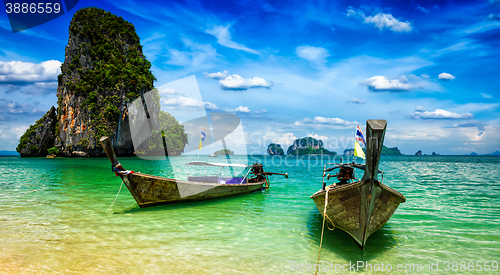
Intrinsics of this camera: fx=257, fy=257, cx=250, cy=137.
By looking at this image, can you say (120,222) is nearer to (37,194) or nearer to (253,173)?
(37,194)

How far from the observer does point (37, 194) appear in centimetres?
1227

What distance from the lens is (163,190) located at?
9867 millimetres

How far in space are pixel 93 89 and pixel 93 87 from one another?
433mm

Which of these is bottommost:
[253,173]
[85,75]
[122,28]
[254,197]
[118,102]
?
[254,197]

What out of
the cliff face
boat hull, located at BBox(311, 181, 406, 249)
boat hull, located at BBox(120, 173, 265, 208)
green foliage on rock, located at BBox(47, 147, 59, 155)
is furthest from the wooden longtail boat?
green foliage on rock, located at BBox(47, 147, 59, 155)

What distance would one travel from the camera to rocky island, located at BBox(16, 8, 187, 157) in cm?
5525

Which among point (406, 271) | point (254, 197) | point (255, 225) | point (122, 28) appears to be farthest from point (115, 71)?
point (406, 271)

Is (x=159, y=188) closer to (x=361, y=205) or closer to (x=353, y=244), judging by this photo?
(x=353, y=244)

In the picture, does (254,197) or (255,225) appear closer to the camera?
(255,225)

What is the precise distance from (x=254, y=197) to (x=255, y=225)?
17.8 feet

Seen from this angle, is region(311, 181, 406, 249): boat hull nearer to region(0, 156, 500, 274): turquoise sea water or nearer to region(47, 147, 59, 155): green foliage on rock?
region(0, 156, 500, 274): turquoise sea water

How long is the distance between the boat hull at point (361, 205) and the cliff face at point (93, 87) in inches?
2300

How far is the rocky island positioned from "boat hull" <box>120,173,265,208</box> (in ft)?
171

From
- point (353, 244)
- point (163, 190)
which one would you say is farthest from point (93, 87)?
point (353, 244)
